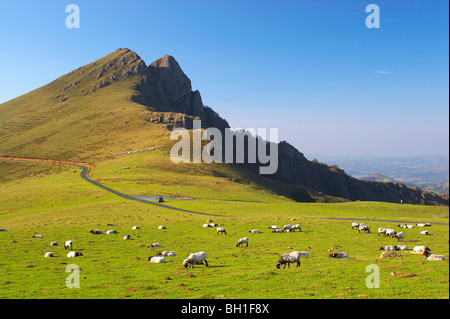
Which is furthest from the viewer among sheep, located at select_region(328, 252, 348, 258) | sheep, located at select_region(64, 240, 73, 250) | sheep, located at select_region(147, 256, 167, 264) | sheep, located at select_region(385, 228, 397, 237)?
sheep, located at select_region(385, 228, 397, 237)

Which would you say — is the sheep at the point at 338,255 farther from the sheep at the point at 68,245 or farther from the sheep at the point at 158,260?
the sheep at the point at 68,245

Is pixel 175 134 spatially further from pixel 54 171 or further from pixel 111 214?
pixel 111 214

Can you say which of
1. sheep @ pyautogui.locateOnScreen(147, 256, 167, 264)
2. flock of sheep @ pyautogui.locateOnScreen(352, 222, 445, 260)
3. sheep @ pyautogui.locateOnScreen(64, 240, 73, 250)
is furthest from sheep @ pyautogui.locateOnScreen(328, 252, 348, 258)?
sheep @ pyautogui.locateOnScreen(64, 240, 73, 250)

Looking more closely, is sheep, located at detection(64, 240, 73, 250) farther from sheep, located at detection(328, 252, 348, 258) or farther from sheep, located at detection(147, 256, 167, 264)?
sheep, located at detection(328, 252, 348, 258)

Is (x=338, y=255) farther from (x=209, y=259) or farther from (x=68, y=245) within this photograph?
(x=68, y=245)

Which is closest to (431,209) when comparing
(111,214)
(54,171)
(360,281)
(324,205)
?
(324,205)

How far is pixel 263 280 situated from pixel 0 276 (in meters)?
17.1

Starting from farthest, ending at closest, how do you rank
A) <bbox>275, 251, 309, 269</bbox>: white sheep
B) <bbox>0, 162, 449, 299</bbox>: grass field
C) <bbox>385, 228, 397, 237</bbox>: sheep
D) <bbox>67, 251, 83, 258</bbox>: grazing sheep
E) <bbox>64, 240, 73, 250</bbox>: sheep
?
<bbox>385, 228, 397, 237</bbox>: sheep
<bbox>64, 240, 73, 250</bbox>: sheep
<bbox>67, 251, 83, 258</bbox>: grazing sheep
<bbox>275, 251, 309, 269</bbox>: white sheep
<bbox>0, 162, 449, 299</bbox>: grass field

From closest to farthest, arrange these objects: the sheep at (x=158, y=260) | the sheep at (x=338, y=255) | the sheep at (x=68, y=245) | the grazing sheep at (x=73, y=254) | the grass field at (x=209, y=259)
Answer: the grass field at (x=209, y=259) < the sheep at (x=158, y=260) < the sheep at (x=338, y=255) < the grazing sheep at (x=73, y=254) < the sheep at (x=68, y=245)

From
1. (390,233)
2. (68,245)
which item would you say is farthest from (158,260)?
(390,233)

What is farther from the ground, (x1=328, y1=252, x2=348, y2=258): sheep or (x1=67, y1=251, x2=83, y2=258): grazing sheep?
(x1=328, y1=252, x2=348, y2=258): sheep

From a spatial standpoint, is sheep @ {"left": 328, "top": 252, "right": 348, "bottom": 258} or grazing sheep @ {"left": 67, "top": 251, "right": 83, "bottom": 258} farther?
grazing sheep @ {"left": 67, "top": 251, "right": 83, "bottom": 258}

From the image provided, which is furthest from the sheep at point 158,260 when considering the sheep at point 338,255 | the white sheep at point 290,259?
the sheep at point 338,255
